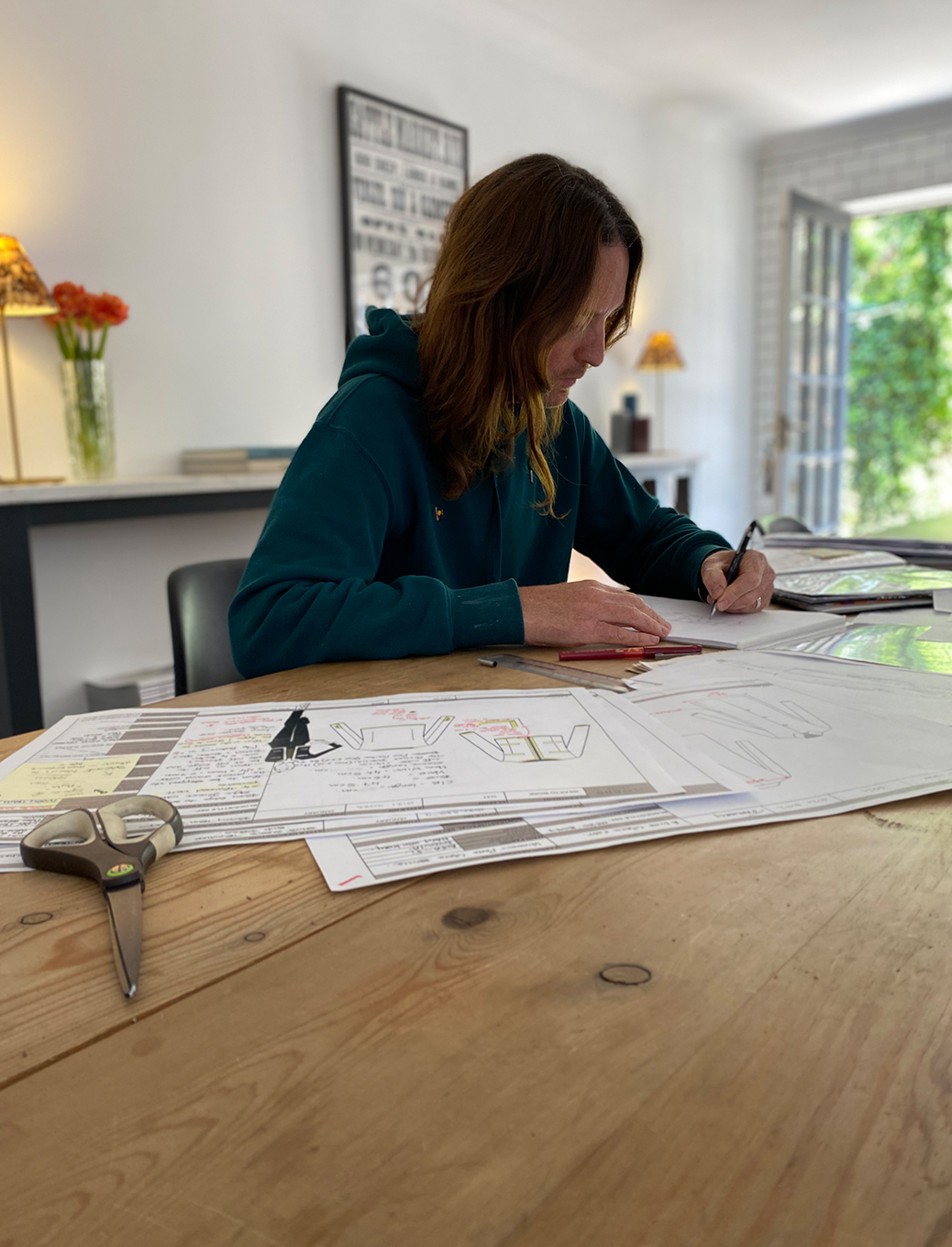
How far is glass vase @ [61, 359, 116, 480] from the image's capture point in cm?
262

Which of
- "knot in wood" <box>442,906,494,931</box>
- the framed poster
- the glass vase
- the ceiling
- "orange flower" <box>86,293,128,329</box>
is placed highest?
the ceiling

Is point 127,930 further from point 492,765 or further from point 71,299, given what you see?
point 71,299

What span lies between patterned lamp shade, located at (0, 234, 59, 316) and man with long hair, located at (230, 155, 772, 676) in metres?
1.41

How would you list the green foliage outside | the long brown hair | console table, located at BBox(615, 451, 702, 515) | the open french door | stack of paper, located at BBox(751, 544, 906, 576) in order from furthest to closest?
the green foliage outside < the open french door < console table, located at BBox(615, 451, 702, 515) < stack of paper, located at BBox(751, 544, 906, 576) < the long brown hair

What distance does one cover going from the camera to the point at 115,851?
0.56 m

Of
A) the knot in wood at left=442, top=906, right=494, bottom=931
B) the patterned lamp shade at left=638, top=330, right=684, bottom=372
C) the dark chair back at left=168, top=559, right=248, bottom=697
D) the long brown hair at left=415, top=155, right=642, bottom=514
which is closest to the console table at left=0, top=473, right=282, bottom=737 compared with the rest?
the dark chair back at left=168, top=559, right=248, bottom=697

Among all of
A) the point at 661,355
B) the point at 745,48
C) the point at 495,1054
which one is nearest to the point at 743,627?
the point at 495,1054

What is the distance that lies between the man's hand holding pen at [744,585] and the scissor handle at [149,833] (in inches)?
34.6

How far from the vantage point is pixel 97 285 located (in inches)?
109

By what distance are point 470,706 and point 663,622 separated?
0.41 m

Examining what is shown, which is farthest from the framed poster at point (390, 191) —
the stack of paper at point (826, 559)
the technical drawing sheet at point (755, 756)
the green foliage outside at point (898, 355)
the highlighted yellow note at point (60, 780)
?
the green foliage outside at point (898, 355)

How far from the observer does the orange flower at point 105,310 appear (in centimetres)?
259

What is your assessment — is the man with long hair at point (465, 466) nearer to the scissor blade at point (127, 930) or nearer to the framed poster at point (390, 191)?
the scissor blade at point (127, 930)

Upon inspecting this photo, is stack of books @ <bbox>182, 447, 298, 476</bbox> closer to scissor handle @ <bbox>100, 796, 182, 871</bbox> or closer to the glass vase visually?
the glass vase
